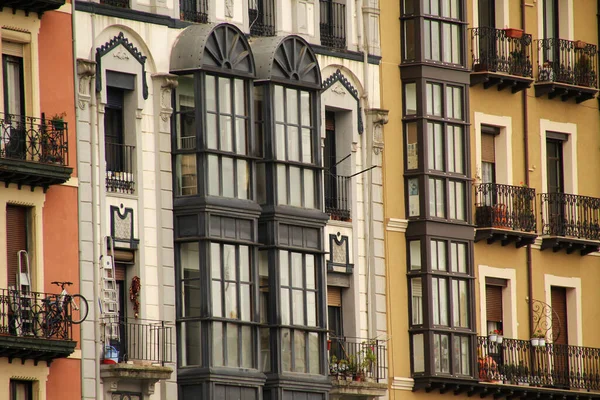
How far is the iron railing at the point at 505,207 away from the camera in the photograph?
62938 millimetres

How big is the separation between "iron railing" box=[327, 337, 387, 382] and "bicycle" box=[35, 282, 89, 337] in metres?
8.26

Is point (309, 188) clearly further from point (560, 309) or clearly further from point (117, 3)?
point (560, 309)

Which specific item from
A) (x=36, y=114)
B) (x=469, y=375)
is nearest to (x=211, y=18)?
(x=36, y=114)

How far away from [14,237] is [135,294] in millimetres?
3644

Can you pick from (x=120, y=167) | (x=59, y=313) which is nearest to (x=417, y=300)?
(x=120, y=167)

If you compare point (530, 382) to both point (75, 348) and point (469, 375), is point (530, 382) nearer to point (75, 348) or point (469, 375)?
point (469, 375)

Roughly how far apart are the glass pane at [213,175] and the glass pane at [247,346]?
311 cm

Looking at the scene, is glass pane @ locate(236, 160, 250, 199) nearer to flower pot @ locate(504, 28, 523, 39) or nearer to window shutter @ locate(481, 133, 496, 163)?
window shutter @ locate(481, 133, 496, 163)

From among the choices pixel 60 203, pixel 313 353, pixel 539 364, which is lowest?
pixel 539 364

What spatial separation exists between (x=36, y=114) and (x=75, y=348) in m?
4.92

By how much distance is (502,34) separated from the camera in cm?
6425

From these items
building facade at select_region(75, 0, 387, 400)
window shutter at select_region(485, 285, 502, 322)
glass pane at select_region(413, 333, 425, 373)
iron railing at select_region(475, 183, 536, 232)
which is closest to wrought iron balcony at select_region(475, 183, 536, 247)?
iron railing at select_region(475, 183, 536, 232)

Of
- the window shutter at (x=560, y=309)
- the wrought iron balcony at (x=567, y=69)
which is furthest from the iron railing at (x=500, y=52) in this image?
the window shutter at (x=560, y=309)

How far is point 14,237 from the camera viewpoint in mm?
52438
